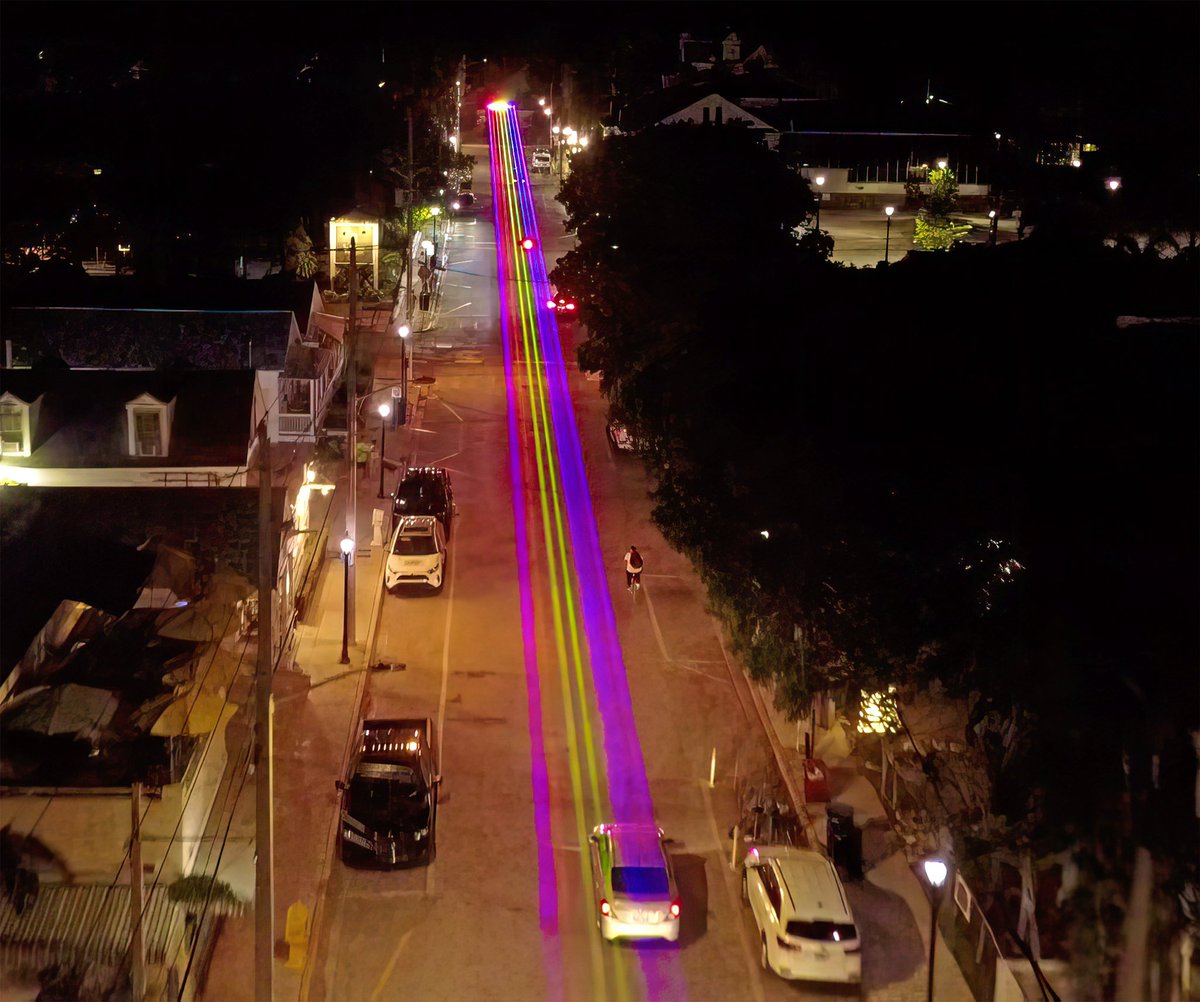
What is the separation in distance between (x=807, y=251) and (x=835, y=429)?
15.5 meters

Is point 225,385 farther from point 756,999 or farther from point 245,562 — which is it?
point 756,999

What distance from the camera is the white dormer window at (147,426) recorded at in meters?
20.0

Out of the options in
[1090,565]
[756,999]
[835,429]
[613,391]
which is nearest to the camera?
[1090,565]

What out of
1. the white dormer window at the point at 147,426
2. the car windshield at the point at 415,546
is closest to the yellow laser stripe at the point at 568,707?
the car windshield at the point at 415,546

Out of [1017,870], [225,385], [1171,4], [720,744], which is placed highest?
[1171,4]

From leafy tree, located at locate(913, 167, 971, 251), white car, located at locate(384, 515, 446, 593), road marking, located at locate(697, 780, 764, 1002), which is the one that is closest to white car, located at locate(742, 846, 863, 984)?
road marking, located at locate(697, 780, 764, 1002)

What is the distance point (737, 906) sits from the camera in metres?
13.5

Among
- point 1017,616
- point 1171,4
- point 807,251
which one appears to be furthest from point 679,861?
point 807,251

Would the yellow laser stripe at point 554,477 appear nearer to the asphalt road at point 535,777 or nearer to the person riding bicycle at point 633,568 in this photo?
the asphalt road at point 535,777

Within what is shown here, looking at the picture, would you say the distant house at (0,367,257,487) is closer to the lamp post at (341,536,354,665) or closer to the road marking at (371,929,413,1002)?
the lamp post at (341,536,354,665)

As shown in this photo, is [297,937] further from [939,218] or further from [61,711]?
[939,218]

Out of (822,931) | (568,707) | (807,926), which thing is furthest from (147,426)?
(822,931)

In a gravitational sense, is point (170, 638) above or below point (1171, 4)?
below

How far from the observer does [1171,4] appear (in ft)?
47.7
